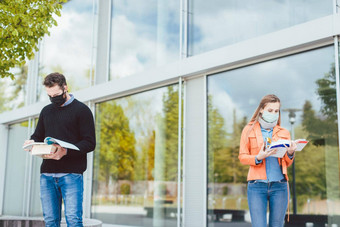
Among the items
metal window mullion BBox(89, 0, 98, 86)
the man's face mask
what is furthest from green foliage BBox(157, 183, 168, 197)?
the man's face mask

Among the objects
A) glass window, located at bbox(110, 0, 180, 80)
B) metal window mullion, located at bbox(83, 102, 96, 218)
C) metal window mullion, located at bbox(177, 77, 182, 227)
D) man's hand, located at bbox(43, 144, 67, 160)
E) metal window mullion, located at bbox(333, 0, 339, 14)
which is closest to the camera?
man's hand, located at bbox(43, 144, 67, 160)

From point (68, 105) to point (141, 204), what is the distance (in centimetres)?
578

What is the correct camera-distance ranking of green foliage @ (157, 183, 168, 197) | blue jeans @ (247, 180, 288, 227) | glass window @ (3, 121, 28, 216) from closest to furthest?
blue jeans @ (247, 180, 288, 227), green foliage @ (157, 183, 168, 197), glass window @ (3, 121, 28, 216)

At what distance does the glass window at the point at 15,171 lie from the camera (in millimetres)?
12062

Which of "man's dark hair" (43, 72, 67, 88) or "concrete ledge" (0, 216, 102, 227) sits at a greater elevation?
"man's dark hair" (43, 72, 67, 88)

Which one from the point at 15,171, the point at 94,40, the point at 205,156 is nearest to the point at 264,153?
the point at 205,156

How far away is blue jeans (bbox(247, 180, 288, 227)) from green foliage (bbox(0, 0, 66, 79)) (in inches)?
147

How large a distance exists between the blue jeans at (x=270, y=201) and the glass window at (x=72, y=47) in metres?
6.84

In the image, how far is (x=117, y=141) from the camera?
9.57 meters

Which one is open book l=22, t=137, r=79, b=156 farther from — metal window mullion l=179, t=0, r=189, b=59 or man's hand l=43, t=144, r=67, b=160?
metal window mullion l=179, t=0, r=189, b=59

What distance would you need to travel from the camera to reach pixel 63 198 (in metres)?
3.62

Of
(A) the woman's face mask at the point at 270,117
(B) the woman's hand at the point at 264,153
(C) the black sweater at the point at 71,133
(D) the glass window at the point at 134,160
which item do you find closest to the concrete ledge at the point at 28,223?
(C) the black sweater at the point at 71,133

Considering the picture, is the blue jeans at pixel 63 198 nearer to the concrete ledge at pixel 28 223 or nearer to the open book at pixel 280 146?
the concrete ledge at pixel 28 223

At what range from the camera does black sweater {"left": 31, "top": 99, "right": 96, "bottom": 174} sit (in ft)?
11.9
